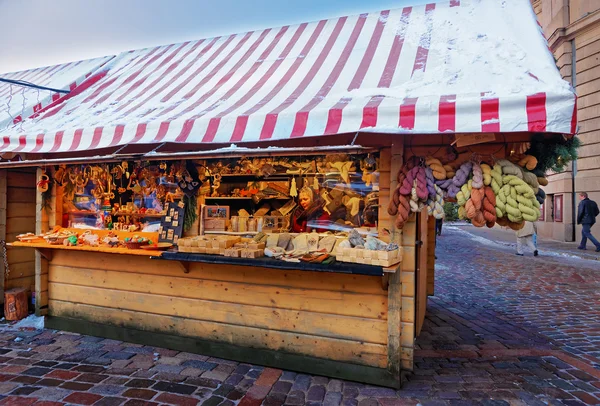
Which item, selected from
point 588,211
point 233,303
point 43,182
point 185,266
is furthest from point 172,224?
point 588,211

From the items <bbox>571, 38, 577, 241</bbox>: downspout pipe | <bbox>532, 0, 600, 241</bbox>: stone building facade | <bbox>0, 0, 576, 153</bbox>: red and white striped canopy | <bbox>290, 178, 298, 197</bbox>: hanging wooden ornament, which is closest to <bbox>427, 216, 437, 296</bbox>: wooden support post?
<bbox>290, 178, 298, 197</bbox>: hanging wooden ornament

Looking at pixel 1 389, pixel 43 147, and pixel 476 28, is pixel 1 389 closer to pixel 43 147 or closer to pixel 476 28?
pixel 43 147

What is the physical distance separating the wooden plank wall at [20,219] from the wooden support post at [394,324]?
6081mm

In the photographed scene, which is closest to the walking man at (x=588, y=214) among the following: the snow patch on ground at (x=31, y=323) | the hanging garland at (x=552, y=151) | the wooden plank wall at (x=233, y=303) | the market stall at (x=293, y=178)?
the market stall at (x=293, y=178)

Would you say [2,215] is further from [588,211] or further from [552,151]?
[588,211]

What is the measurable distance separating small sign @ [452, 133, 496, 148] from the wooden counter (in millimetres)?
1558

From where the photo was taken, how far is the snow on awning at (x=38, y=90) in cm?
573

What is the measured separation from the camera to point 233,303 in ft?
14.5

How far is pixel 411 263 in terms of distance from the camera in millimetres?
3764

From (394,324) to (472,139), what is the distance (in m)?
1.90

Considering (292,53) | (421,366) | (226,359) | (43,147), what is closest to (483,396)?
(421,366)

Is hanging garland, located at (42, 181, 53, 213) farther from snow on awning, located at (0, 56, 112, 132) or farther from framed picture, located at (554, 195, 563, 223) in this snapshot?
framed picture, located at (554, 195, 563, 223)

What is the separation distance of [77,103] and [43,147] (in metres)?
1.18

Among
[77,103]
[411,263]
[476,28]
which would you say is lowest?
[411,263]
